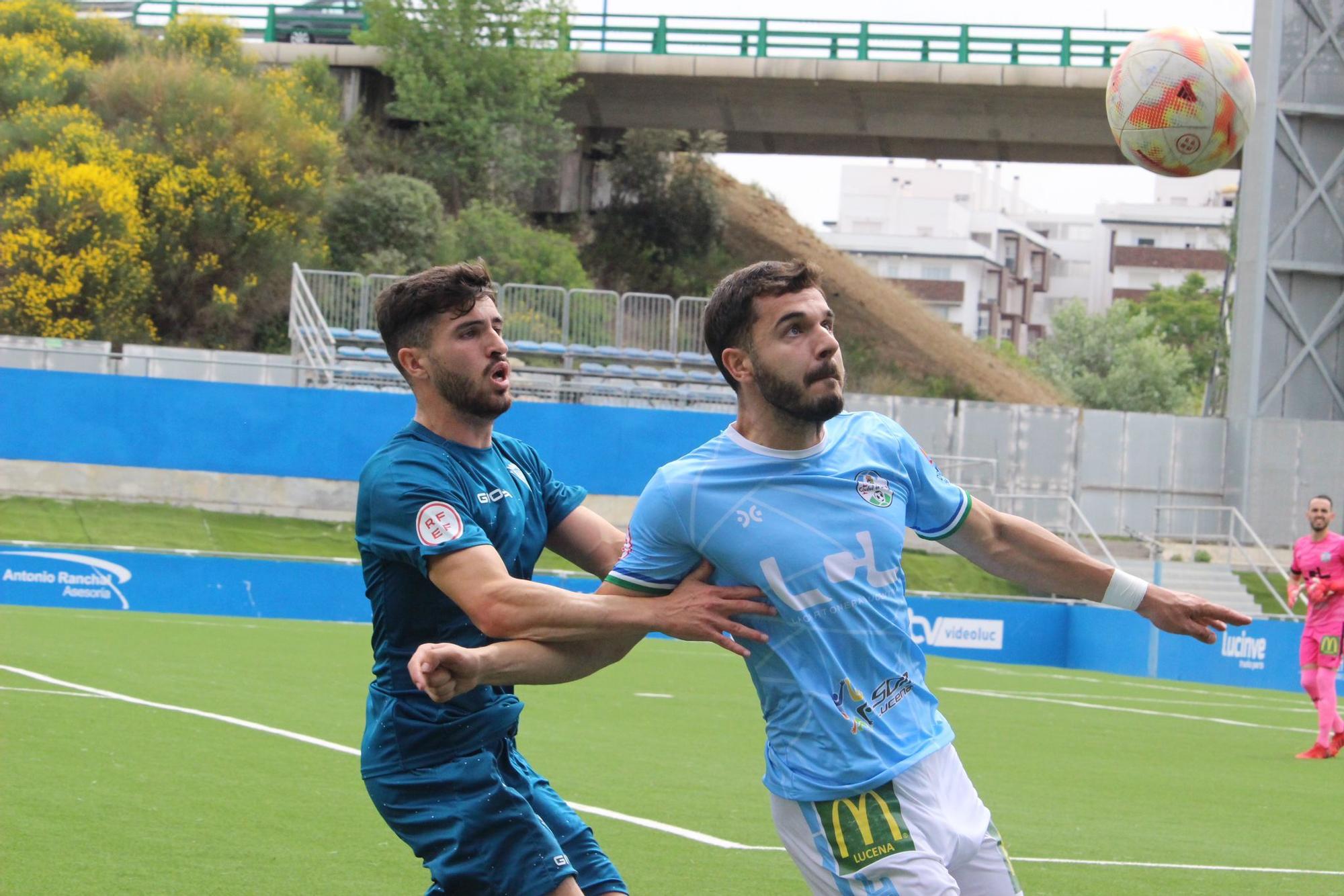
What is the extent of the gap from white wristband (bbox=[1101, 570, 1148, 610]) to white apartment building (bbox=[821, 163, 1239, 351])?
110 meters

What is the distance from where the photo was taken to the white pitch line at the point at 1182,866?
8.26 meters

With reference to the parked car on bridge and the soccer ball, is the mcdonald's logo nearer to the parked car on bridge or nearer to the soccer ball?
the soccer ball

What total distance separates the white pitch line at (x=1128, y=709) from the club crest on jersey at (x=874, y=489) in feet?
44.8

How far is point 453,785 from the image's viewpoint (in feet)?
13.9

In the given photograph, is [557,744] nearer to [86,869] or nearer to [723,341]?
[86,869]

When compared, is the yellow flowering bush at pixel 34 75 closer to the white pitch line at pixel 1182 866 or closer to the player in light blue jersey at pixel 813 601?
the white pitch line at pixel 1182 866

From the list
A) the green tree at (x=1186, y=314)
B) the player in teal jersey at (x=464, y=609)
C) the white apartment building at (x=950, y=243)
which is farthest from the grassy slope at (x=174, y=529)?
the white apartment building at (x=950, y=243)

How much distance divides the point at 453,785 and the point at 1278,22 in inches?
1292

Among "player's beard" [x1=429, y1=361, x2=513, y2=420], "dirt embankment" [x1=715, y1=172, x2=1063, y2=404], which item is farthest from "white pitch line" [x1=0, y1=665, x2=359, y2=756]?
"dirt embankment" [x1=715, y1=172, x2=1063, y2=404]

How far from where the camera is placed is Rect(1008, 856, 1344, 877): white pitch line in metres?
8.26

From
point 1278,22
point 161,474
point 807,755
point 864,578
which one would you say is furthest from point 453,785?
point 1278,22

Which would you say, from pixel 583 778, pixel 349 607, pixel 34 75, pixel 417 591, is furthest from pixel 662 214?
pixel 417 591

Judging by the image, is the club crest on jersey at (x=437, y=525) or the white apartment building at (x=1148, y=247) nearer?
the club crest on jersey at (x=437, y=525)

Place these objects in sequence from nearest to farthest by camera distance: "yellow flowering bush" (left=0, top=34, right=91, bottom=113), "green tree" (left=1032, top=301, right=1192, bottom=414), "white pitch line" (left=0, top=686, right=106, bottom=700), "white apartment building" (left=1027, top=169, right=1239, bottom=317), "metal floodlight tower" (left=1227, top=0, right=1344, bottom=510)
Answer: "white pitch line" (left=0, top=686, right=106, bottom=700) < "metal floodlight tower" (left=1227, top=0, right=1344, bottom=510) < "yellow flowering bush" (left=0, top=34, right=91, bottom=113) < "green tree" (left=1032, top=301, right=1192, bottom=414) < "white apartment building" (left=1027, top=169, right=1239, bottom=317)
